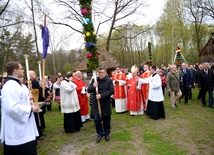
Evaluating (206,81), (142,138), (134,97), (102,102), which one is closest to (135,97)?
(134,97)

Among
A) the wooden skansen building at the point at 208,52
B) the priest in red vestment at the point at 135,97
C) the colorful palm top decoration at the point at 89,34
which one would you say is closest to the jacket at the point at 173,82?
the priest in red vestment at the point at 135,97

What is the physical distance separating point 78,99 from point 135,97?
7.93ft

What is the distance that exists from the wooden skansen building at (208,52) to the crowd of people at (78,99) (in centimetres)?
2248

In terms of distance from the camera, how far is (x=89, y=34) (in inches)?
205

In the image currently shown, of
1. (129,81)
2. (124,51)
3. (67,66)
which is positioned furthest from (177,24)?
(129,81)

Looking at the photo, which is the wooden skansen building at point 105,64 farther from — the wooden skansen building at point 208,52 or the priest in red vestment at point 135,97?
the wooden skansen building at point 208,52

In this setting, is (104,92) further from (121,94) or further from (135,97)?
(121,94)

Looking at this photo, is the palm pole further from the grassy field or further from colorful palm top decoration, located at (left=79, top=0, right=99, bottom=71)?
the grassy field

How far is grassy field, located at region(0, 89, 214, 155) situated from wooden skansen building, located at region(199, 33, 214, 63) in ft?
82.8

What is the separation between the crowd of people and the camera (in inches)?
125

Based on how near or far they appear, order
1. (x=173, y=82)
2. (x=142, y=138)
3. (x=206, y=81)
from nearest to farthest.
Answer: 1. (x=142, y=138)
2. (x=173, y=82)
3. (x=206, y=81)

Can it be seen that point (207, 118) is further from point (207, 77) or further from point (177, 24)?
point (177, 24)

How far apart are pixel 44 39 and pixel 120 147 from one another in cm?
335

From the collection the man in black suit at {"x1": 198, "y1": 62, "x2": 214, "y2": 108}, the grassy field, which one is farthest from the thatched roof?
the grassy field
